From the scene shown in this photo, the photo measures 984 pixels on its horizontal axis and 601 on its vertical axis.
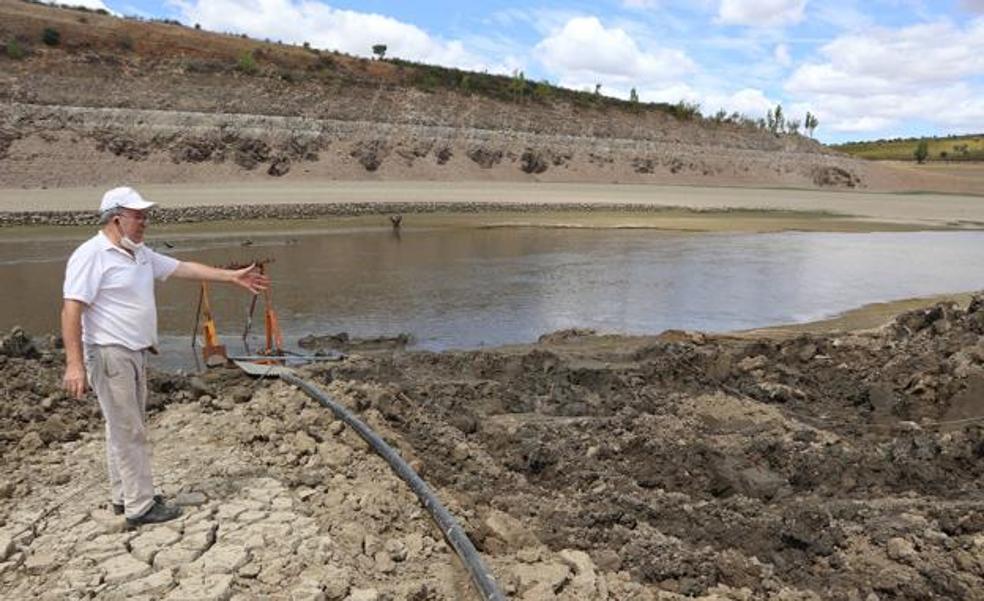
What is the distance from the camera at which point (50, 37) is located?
47250 millimetres

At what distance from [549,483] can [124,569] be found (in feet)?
9.91

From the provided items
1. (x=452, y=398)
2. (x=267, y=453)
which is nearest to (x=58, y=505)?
(x=267, y=453)

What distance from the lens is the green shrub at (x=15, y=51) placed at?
44.4 meters

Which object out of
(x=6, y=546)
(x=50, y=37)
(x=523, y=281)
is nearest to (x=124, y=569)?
(x=6, y=546)

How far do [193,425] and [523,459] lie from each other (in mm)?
2724

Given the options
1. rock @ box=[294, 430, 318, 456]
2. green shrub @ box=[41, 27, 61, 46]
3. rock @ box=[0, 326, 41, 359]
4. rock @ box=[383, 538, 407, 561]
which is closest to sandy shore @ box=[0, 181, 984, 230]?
green shrub @ box=[41, 27, 61, 46]

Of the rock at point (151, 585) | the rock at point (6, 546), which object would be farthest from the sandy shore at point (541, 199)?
the rock at point (151, 585)

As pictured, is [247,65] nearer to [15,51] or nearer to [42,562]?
[15,51]

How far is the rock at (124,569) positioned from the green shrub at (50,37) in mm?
50999

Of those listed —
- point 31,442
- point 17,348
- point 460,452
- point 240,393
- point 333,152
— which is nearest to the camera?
point 31,442

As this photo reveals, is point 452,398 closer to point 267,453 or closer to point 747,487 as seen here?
point 267,453

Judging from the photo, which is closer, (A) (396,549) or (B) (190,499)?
(A) (396,549)

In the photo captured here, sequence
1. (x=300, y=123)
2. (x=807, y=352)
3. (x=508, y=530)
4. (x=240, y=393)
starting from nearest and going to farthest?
1. (x=508, y=530)
2. (x=240, y=393)
3. (x=807, y=352)
4. (x=300, y=123)

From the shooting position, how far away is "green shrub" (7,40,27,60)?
44.4 m
